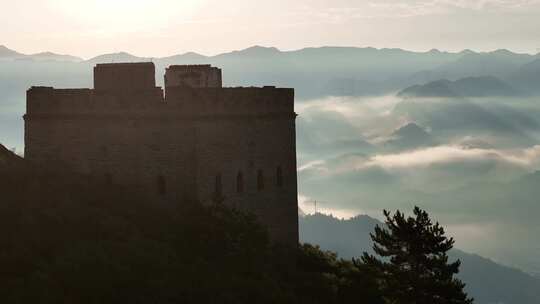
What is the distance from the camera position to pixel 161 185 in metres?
40.5

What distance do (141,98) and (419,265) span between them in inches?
581

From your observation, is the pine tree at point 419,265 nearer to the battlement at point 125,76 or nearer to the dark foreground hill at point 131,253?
the dark foreground hill at point 131,253

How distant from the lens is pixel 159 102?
4047cm

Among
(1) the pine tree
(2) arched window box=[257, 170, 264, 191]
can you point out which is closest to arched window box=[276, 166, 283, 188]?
(2) arched window box=[257, 170, 264, 191]

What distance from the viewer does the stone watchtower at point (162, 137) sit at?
40219 mm

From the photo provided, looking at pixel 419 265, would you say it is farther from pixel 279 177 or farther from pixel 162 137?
pixel 162 137

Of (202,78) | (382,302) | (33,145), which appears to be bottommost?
(382,302)

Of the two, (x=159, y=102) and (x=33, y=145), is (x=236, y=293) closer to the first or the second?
(x=159, y=102)

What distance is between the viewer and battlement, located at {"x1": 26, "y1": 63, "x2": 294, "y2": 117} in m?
40.5

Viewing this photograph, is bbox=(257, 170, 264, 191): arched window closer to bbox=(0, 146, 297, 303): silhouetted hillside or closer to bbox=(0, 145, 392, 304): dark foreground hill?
bbox=(0, 145, 392, 304): dark foreground hill

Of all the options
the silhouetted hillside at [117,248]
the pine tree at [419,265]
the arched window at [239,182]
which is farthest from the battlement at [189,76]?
the pine tree at [419,265]

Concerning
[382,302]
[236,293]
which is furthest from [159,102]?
[382,302]

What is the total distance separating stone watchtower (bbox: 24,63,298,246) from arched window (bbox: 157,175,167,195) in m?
0.05

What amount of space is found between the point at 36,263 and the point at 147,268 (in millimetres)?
4041
